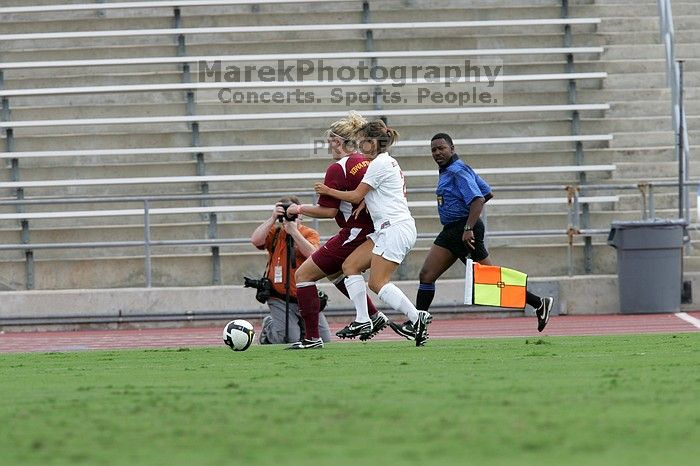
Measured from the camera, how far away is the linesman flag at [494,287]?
11695 millimetres

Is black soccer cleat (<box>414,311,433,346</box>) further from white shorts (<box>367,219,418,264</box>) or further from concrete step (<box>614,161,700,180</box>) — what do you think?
concrete step (<box>614,161,700,180</box>)

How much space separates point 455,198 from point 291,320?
182cm

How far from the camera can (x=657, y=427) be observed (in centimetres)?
581

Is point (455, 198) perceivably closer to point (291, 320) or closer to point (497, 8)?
point (291, 320)

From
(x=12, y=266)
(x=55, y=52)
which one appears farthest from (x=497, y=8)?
(x=12, y=266)

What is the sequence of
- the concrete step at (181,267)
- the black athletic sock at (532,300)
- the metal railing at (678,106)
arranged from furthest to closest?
the concrete step at (181,267) < the metal railing at (678,106) < the black athletic sock at (532,300)

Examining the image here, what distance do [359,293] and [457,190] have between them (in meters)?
1.75

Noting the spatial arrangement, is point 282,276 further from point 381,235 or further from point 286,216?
point 381,235

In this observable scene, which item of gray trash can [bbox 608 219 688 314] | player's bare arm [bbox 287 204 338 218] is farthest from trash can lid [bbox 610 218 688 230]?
player's bare arm [bbox 287 204 338 218]

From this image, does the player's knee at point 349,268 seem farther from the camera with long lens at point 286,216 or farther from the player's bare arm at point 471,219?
the player's bare arm at point 471,219

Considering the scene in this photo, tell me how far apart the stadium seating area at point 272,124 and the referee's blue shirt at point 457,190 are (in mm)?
4081

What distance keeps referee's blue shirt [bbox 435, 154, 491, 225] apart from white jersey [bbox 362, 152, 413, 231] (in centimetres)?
131

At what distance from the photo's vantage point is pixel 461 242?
38.9 ft
